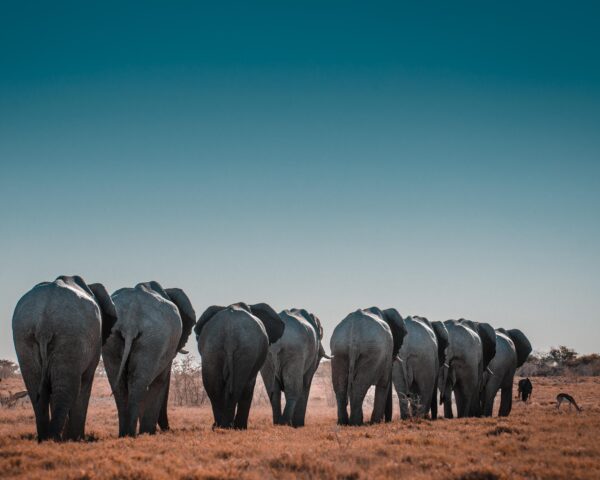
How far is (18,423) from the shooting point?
1934 centimetres

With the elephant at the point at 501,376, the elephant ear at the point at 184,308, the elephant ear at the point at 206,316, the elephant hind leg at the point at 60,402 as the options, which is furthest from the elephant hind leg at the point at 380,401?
the elephant hind leg at the point at 60,402

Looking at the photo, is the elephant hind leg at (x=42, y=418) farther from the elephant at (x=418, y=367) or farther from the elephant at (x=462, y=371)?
the elephant at (x=462, y=371)

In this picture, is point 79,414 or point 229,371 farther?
point 229,371

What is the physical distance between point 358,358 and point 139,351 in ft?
23.1

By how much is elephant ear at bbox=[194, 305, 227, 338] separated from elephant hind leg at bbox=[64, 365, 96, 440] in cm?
397

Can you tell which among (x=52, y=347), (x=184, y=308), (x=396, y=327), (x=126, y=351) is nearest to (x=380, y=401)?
(x=396, y=327)

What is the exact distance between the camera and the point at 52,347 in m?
11.3

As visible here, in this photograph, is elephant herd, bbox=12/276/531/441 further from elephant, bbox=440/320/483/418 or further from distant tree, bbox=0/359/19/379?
distant tree, bbox=0/359/19/379

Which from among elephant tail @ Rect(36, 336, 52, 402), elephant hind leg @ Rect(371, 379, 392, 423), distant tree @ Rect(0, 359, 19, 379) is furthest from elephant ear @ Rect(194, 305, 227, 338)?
distant tree @ Rect(0, 359, 19, 379)

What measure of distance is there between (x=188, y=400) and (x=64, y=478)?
2858 cm

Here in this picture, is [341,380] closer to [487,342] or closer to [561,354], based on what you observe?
[487,342]

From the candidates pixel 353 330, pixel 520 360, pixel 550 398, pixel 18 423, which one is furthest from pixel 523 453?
pixel 550 398

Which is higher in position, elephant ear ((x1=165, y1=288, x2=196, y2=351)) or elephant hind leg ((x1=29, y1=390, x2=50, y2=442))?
elephant ear ((x1=165, y1=288, x2=196, y2=351))

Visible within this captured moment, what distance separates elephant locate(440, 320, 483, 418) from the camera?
870 inches
